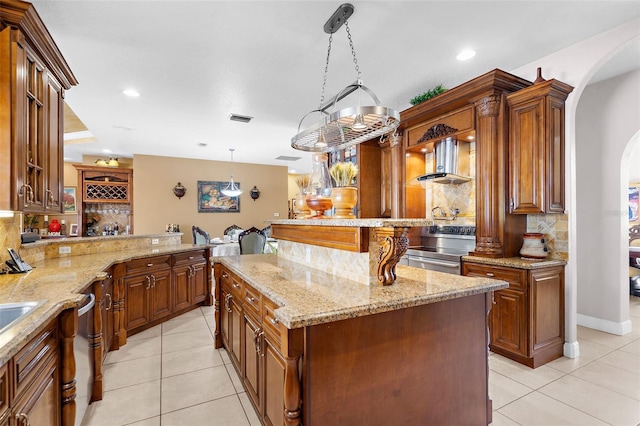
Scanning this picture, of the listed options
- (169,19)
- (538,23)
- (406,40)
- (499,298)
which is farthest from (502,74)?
(169,19)

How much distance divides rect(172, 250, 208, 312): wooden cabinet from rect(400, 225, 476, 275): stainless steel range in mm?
2768

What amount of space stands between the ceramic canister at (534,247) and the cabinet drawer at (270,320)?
251 cm

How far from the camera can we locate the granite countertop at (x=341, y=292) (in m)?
1.26

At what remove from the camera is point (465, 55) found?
9.64 feet

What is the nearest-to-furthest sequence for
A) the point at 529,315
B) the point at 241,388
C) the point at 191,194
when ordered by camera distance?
the point at 241,388
the point at 529,315
the point at 191,194

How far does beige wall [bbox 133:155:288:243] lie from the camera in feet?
24.4

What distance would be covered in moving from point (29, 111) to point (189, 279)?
104 inches

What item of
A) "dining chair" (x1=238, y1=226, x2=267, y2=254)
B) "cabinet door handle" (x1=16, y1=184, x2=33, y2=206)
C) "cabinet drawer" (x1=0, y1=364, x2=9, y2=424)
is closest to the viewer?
"cabinet drawer" (x1=0, y1=364, x2=9, y2=424)

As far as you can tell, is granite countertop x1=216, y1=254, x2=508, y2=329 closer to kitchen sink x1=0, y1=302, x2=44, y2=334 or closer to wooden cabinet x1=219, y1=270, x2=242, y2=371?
wooden cabinet x1=219, y1=270, x2=242, y2=371

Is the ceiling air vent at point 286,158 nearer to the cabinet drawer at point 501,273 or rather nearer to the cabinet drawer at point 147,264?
the cabinet drawer at point 147,264

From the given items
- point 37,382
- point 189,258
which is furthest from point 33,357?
point 189,258

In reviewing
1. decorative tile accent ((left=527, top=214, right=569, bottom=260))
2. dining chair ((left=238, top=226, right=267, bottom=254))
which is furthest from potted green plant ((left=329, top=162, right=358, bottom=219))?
dining chair ((left=238, top=226, right=267, bottom=254))

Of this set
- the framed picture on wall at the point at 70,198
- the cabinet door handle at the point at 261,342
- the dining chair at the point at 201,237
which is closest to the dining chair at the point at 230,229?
the dining chair at the point at 201,237

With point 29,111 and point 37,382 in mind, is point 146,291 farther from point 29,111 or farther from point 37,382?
point 37,382
